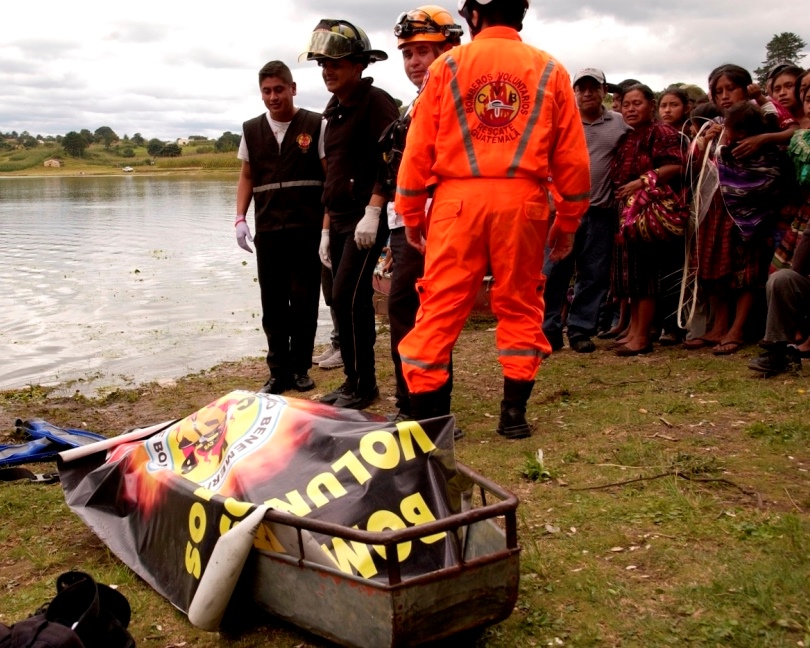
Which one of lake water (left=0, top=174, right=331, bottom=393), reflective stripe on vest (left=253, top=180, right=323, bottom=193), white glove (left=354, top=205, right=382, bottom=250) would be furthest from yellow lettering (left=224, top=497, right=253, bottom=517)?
lake water (left=0, top=174, right=331, bottom=393)

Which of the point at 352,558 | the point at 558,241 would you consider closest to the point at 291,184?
the point at 558,241

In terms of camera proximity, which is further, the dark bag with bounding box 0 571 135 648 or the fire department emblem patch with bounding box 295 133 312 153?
the fire department emblem patch with bounding box 295 133 312 153

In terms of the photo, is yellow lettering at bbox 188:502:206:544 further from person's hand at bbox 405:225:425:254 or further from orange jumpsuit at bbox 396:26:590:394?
person's hand at bbox 405:225:425:254

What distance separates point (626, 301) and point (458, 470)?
4779 mm

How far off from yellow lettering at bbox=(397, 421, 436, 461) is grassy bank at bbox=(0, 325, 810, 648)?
623mm

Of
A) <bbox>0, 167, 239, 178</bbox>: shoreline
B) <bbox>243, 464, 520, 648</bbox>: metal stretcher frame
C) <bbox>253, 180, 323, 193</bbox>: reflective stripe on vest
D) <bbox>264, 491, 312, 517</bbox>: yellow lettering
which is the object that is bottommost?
<bbox>0, 167, 239, 178</bbox>: shoreline

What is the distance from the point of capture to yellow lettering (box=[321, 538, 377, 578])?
276 centimetres

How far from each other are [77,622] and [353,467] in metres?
0.99

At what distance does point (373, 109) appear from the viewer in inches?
232

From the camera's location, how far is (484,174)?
4367mm

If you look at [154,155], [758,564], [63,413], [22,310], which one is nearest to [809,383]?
[758,564]

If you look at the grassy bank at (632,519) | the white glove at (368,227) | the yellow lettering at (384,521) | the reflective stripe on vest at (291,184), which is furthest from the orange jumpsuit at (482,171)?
the reflective stripe on vest at (291,184)

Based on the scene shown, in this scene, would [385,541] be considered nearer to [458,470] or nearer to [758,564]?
[458,470]

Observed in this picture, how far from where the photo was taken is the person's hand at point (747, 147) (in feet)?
20.8
